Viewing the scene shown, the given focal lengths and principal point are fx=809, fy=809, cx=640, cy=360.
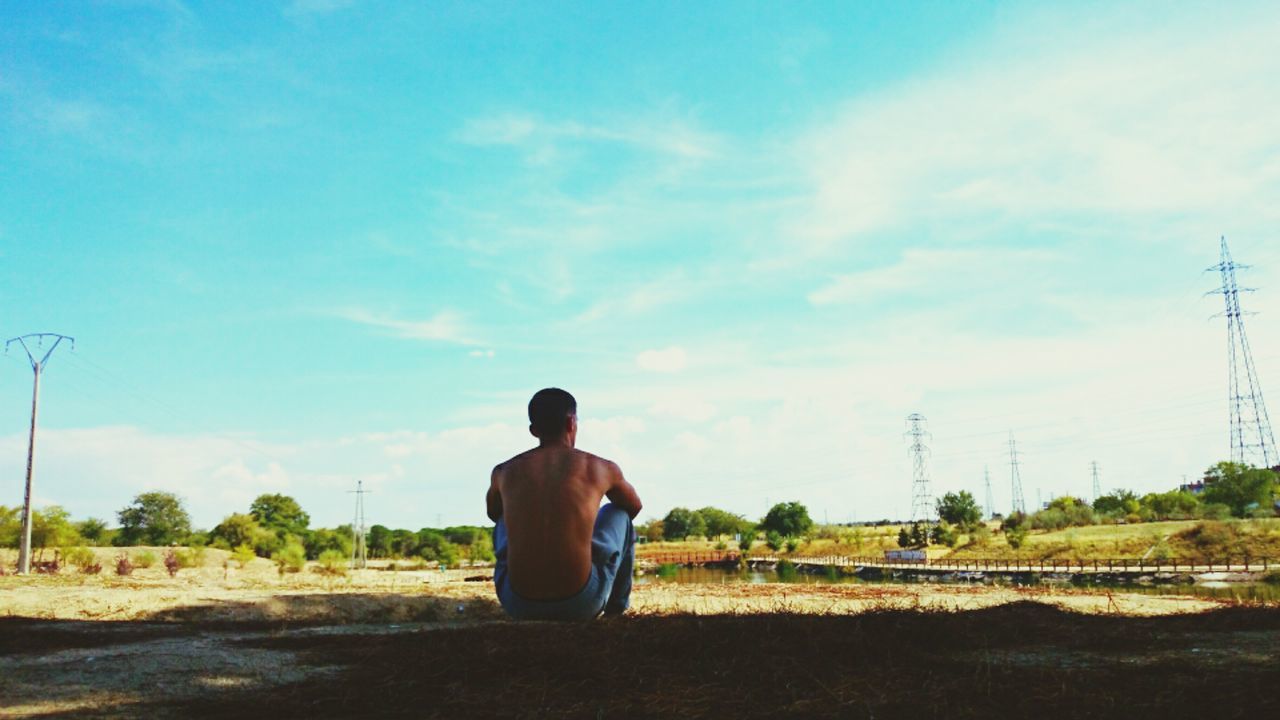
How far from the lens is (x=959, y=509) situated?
319 feet

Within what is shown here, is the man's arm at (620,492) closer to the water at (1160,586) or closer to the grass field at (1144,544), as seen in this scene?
the water at (1160,586)

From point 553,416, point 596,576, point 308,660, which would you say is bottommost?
point 308,660

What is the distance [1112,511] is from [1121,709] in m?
113

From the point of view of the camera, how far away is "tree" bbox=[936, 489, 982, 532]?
317 feet

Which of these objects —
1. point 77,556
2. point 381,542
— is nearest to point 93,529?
point 381,542

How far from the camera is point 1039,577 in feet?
156

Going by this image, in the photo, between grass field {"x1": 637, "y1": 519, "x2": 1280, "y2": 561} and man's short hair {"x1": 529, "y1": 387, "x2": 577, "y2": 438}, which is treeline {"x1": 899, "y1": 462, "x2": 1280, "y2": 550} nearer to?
grass field {"x1": 637, "y1": 519, "x2": 1280, "y2": 561}

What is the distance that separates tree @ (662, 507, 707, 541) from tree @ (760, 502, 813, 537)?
27959 millimetres

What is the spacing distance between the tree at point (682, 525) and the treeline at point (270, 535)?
4279cm

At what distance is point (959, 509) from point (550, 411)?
101306 mm

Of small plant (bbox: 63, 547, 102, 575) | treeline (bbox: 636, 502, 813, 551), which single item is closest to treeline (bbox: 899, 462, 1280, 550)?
treeline (bbox: 636, 502, 813, 551)

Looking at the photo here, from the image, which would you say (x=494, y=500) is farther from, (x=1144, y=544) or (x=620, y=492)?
(x=1144, y=544)

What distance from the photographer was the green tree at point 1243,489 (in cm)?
7762

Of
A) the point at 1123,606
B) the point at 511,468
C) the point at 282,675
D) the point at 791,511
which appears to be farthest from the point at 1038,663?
the point at 791,511
